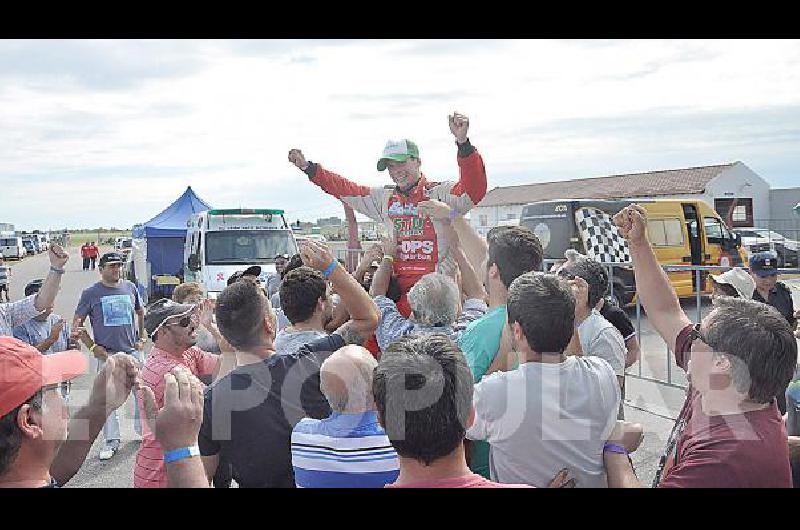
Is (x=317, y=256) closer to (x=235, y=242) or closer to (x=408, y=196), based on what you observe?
(x=408, y=196)

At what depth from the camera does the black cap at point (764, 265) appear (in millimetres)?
5191

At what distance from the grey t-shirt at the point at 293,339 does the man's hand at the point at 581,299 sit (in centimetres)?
110

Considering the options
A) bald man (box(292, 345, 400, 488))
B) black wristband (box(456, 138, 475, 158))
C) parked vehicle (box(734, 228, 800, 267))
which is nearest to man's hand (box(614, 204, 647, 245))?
bald man (box(292, 345, 400, 488))

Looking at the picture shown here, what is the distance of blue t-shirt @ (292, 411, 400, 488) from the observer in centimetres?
211

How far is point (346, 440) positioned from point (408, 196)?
237 cm

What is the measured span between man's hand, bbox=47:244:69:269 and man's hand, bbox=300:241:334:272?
2.01 m

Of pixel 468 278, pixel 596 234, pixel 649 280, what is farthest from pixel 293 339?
pixel 596 234

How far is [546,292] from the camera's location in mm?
2217

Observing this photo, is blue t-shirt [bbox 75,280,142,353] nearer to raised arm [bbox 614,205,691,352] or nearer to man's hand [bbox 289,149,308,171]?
man's hand [bbox 289,149,308,171]

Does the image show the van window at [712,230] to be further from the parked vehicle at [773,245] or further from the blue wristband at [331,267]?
the blue wristband at [331,267]

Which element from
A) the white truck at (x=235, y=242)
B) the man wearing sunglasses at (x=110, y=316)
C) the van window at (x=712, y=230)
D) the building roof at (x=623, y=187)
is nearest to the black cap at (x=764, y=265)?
the man wearing sunglasses at (x=110, y=316)

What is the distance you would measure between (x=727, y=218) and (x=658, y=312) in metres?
30.5
